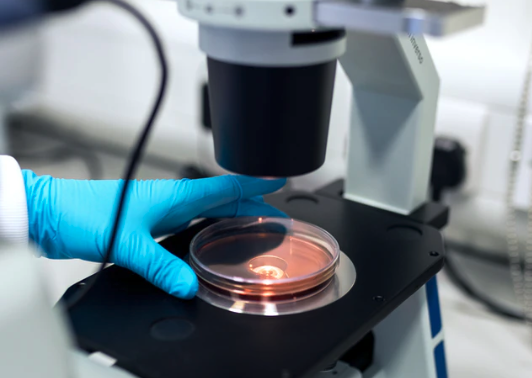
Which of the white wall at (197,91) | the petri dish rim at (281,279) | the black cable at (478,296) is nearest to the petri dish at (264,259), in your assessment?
the petri dish rim at (281,279)

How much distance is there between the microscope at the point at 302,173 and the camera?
0.55 meters

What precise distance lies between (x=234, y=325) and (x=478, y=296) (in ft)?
2.53

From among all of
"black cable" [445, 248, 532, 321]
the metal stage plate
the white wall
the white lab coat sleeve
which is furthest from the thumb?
"black cable" [445, 248, 532, 321]

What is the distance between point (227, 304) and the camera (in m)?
0.69

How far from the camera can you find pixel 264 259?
Answer: 786mm

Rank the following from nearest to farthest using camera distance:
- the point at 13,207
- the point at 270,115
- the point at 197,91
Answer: the point at 270,115 → the point at 13,207 → the point at 197,91

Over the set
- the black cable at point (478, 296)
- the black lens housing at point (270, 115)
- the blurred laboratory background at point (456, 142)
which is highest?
the black lens housing at point (270, 115)

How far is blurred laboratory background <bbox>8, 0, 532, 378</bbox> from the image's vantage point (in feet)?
3.99

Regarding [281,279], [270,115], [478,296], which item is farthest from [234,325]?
[478,296]

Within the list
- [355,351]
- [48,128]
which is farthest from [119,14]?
[355,351]

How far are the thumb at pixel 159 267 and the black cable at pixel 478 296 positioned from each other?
766 millimetres

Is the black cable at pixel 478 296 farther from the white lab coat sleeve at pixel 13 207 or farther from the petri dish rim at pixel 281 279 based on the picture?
the white lab coat sleeve at pixel 13 207

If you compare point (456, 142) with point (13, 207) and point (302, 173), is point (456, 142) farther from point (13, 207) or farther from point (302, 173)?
point (13, 207)

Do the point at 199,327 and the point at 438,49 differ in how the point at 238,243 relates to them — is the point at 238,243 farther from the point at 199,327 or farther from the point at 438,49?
the point at 438,49
